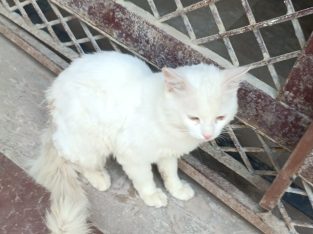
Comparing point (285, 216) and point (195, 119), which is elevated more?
point (195, 119)

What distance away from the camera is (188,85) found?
1479 millimetres

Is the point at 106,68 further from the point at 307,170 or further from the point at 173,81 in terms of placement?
the point at 307,170

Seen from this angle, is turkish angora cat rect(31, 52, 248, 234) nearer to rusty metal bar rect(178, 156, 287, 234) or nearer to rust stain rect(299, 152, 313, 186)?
rusty metal bar rect(178, 156, 287, 234)

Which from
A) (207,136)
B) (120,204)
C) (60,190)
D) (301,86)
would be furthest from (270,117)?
(60,190)

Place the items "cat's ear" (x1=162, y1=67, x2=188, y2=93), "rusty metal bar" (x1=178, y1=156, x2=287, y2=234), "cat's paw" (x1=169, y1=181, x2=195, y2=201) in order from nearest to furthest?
"cat's ear" (x1=162, y1=67, x2=188, y2=93), "rusty metal bar" (x1=178, y1=156, x2=287, y2=234), "cat's paw" (x1=169, y1=181, x2=195, y2=201)

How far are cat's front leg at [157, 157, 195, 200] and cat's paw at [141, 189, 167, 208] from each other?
53 mm

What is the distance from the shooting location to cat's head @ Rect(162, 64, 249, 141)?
148 centimetres

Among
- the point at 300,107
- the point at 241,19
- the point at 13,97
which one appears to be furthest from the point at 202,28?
the point at 300,107

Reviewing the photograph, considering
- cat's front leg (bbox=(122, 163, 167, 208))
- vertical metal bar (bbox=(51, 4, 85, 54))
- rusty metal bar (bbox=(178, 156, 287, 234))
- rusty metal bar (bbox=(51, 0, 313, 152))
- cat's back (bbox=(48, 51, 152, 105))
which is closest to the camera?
rusty metal bar (bbox=(51, 0, 313, 152))

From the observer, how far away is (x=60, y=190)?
195 cm

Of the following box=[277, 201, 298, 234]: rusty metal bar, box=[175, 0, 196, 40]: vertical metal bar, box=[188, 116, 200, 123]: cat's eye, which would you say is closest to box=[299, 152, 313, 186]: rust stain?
box=[277, 201, 298, 234]: rusty metal bar

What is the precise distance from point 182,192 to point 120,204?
286 mm

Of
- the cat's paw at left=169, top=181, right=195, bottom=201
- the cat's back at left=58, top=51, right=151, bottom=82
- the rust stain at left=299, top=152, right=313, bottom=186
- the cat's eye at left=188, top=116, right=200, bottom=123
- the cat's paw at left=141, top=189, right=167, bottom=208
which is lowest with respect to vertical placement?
the cat's paw at left=169, top=181, right=195, bottom=201

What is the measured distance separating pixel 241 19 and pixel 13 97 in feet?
4.92
